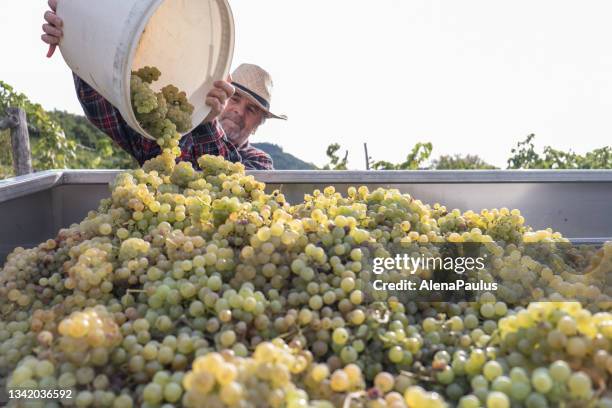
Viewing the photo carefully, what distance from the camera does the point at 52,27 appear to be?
2.22 metres

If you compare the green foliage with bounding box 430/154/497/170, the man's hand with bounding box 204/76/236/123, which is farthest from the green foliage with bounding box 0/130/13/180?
the green foliage with bounding box 430/154/497/170

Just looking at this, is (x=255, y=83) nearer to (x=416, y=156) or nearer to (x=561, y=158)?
(x=416, y=156)

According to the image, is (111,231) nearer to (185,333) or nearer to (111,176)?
(185,333)

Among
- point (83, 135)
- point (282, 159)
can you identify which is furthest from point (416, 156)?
point (83, 135)

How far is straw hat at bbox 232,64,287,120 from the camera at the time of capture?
422 cm

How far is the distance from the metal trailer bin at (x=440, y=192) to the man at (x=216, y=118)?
59 cm

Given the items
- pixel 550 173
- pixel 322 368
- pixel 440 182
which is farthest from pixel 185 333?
pixel 550 173

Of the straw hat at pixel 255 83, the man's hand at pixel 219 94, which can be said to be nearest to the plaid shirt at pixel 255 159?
the straw hat at pixel 255 83

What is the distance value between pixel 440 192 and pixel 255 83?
2.35m

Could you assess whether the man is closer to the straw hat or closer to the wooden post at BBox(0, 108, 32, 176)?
the straw hat

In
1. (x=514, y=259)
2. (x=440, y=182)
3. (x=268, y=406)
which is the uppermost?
(x=440, y=182)

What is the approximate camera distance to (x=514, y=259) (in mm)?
1325

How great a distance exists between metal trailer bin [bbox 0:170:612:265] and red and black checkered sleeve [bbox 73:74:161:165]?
76 centimetres

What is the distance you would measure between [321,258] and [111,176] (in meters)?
1.48
